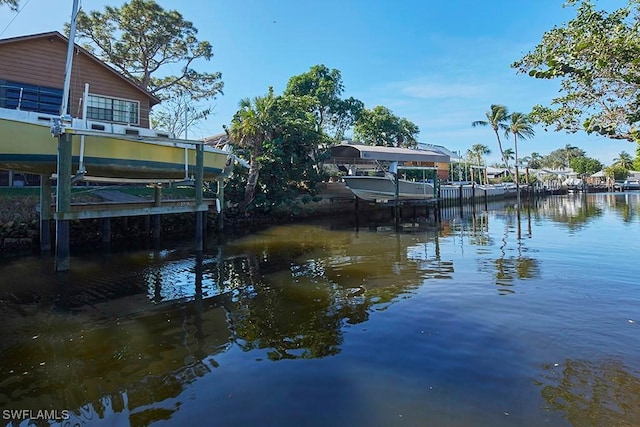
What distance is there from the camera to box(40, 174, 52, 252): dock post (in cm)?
1060

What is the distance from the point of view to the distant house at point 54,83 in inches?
536

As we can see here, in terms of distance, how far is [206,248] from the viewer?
12258 millimetres

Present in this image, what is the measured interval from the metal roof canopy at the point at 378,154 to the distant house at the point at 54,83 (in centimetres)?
972

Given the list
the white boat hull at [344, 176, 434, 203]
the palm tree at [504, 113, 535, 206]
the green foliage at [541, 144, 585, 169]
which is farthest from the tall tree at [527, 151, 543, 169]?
Answer: the white boat hull at [344, 176, 434, 203]

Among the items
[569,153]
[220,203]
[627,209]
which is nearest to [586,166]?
[569,153]

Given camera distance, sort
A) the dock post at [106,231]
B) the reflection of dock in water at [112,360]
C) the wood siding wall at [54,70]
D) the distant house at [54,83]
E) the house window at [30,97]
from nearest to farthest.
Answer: the reflection of dock in water at [112,360] < the dock post at [106,231] < the house window at [30,97] < the distant house at [54,83] < the wood siding wall at [54,70]

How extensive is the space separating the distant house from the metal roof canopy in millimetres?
9722

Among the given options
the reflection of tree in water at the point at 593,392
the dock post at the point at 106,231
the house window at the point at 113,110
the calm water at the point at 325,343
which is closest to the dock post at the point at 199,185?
the calm water at the point at 325,343

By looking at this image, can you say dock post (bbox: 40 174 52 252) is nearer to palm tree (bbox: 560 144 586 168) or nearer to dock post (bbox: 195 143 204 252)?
dock post (bbox: 195 143 204 252)

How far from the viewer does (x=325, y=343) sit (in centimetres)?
466

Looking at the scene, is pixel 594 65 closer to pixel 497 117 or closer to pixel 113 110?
pixel 113 110

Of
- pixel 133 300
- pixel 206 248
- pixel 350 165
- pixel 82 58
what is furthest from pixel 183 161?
pixel 350 165

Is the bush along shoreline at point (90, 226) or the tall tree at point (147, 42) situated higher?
the tall tree at point (147, 42)

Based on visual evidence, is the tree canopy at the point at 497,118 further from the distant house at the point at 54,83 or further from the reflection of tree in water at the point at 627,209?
the distant house at the point at 54,83
